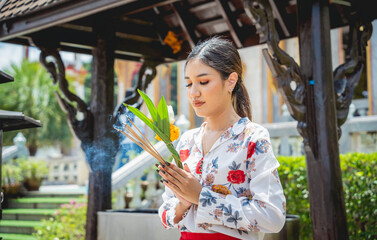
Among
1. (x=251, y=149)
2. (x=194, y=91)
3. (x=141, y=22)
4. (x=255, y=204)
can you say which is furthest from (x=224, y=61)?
(x=141, y=22)

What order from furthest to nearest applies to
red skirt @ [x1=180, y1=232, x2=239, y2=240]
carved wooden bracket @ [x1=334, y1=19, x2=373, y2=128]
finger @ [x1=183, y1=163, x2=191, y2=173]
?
carved wooden bracket @ [x1=334, y1=19, x2=373, y2=128] → finger @ [x1=183, y1=163, x2=191, y2=173] → red skirt @ [x1=180, y1=232, x2=239, y2=240]

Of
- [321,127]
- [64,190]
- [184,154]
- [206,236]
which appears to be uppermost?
[321,127]

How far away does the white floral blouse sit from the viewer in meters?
1.91

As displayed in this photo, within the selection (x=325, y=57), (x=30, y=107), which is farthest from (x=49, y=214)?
(x=30, y=107)

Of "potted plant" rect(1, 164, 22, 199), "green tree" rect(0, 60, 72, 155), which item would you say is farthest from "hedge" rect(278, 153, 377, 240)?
"green tree" rect(0, 60, 72, 155)

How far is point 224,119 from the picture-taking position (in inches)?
88.3

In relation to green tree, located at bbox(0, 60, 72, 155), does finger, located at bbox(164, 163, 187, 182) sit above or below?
below

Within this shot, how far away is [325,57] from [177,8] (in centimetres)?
226

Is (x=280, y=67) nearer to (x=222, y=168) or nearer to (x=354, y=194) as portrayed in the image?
(x=222, y=168)

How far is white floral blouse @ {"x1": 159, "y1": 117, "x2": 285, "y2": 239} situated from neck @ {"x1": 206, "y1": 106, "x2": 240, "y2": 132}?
2.3 inches

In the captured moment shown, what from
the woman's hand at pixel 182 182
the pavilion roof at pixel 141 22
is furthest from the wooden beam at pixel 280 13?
the woman's hand at pixel 182 182

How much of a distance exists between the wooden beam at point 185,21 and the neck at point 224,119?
3.40 m

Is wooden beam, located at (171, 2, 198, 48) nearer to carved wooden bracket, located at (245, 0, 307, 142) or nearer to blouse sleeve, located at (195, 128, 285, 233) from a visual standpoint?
carved wooden bracket, located at (245, 0, 307, 142)

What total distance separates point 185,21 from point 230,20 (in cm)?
64
